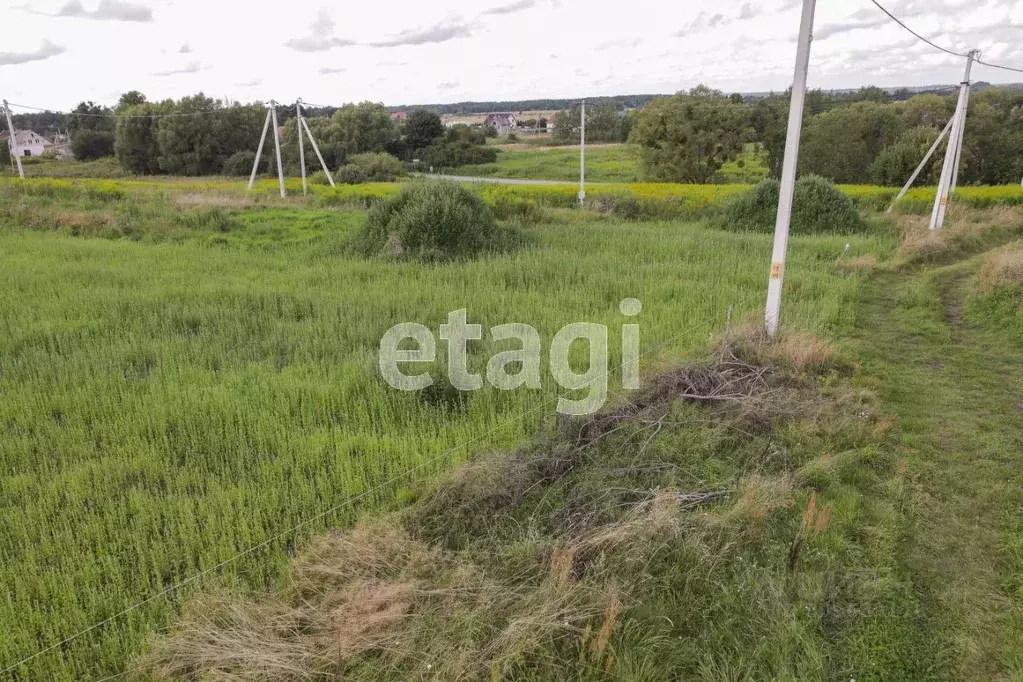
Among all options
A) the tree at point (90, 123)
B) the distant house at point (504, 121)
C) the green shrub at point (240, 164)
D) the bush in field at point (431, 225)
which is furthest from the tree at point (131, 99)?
the bush in field at point (431, 225)

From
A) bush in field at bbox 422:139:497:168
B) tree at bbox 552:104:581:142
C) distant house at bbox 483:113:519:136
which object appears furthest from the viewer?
distant house at bbox 483:113:519:136

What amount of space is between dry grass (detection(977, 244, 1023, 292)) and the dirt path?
1.04 m

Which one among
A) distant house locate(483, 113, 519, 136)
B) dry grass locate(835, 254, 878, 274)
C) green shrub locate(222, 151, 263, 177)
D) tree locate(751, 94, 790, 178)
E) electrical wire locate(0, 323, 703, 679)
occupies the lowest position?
electrical wire locate(0, 323, 703, 679)

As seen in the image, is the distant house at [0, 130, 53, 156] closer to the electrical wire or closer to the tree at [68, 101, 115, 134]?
the tree at [68, 101, 115, 134]

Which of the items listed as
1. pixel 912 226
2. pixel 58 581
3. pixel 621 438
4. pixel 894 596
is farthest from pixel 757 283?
pixel 58 581

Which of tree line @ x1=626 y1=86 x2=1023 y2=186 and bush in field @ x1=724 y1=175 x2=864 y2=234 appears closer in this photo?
bush in field @ x1=724 y1=175 x2=864 y2=234

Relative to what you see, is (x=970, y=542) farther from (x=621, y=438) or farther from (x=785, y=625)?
(x=621, y=438)

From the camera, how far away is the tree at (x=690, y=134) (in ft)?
105

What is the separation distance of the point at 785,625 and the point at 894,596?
68cm

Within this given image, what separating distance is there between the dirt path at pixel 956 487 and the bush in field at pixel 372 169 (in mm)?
31410

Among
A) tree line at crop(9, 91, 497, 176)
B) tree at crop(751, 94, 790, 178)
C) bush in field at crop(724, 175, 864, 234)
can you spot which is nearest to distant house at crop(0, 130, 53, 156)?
tree line at crop(9, 91, 497, 176)

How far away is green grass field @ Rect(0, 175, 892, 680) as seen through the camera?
11.8 feet

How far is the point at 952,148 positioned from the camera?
47.5 feet

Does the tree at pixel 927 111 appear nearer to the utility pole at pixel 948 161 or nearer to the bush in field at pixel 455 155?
the utility pole at pixel 948 161
